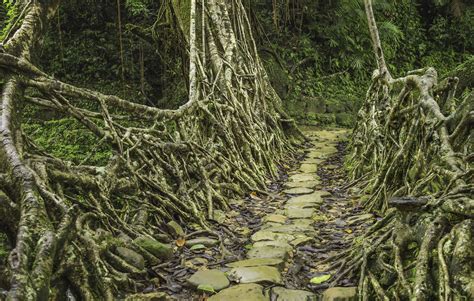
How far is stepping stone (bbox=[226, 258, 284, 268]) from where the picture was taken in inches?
117

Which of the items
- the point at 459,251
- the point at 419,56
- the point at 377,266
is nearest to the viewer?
the point at 459,251

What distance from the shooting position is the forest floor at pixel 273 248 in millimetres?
2633

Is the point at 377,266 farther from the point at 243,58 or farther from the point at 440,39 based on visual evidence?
the point at 440,39

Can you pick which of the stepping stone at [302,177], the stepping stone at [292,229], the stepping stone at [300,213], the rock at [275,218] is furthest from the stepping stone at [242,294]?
the stepping stone at [302,177]

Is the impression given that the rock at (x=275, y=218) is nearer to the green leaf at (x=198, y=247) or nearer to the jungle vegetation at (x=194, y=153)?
the jungle vegetation at (x=194, y=153)

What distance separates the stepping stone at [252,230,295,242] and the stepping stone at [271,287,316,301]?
898mm

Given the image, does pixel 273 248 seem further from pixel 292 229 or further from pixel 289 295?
pixel 289 295

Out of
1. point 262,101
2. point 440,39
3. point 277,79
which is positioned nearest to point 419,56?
point 440,39

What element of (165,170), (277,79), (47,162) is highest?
(277,79)

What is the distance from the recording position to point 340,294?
2.40 metres

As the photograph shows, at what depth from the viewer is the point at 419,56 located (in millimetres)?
12438

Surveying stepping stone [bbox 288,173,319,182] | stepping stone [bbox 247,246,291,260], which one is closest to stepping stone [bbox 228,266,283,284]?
stepping stone [bbox 247,246,291,260]

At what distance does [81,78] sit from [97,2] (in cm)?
177

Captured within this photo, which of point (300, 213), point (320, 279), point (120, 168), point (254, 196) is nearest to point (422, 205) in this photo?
point (320, 279)
